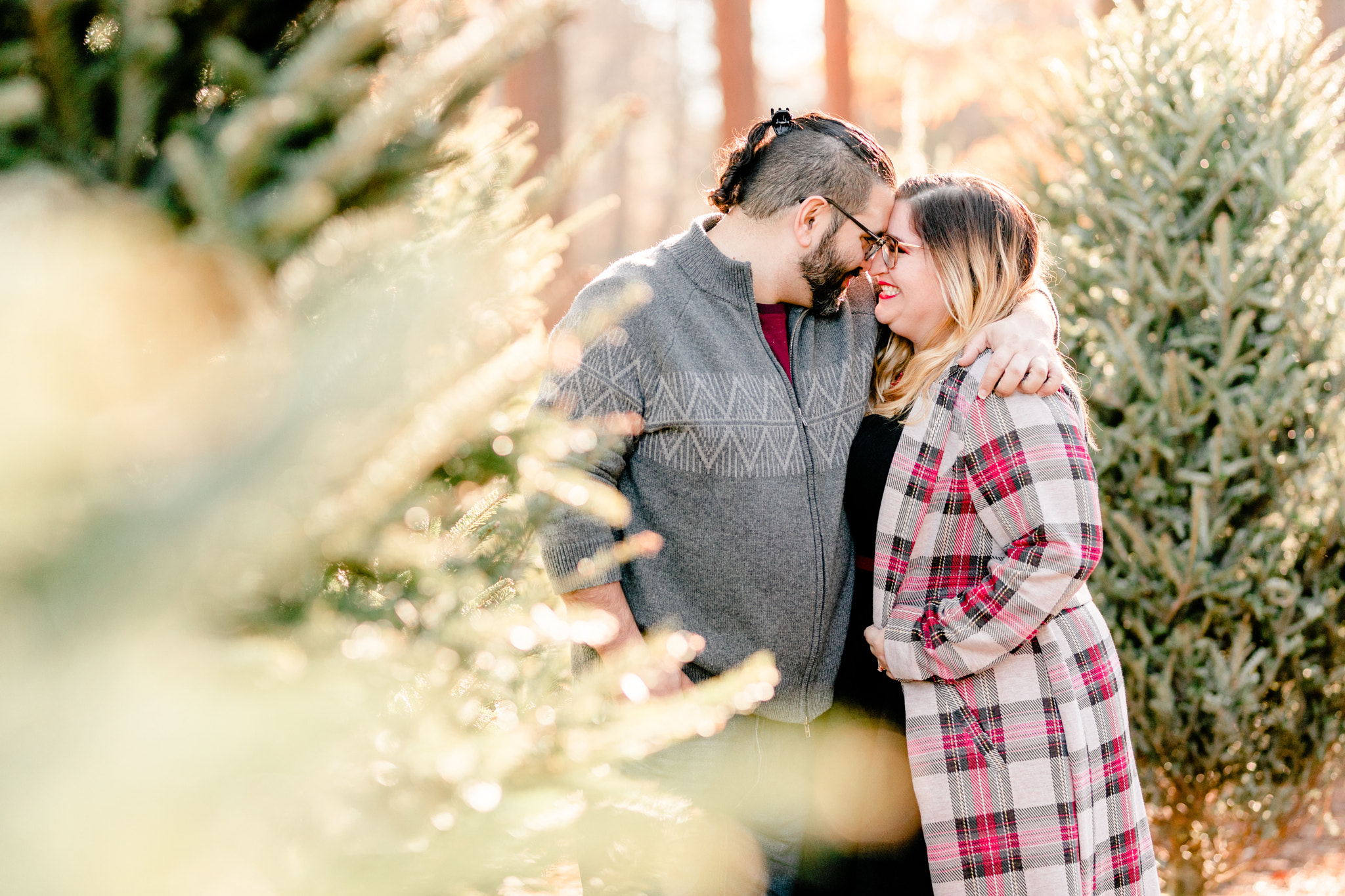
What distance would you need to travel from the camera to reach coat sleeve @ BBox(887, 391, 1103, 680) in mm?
2248

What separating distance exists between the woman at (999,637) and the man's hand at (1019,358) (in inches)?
1.4

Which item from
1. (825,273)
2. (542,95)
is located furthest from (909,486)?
(542,95)

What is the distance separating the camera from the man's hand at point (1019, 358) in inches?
92.4

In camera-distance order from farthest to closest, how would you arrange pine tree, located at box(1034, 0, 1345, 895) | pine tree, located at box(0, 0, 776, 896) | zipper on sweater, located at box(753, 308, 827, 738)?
pine tree, located at box(1034, 0, 1345, 895) < zipper on sweater, located at box(753, 308, 827, 738) < pine tree, located at box(0, 0, 776, 896)

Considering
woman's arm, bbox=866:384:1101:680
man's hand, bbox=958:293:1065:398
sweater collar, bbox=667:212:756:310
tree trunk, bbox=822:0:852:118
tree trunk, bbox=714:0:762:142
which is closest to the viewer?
woman's arm, bbox=866:384:1101:680

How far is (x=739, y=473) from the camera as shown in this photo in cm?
240

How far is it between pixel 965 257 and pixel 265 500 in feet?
7.60

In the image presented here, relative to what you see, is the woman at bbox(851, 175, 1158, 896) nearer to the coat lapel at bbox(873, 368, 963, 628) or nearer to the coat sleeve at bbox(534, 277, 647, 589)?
the coat lapel at bbox(873, 368, 963, 628)

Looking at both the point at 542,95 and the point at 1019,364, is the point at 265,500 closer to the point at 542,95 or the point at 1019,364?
the point at 1019,364

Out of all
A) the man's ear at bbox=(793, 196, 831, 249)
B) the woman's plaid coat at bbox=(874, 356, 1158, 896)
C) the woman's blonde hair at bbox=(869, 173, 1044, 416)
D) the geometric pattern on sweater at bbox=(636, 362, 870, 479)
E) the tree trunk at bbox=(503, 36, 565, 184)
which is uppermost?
the tree trunk at bbox=(503, 36, 565, 184)

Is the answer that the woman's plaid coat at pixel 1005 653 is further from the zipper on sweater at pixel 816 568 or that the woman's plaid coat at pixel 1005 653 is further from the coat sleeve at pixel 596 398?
the coat sleeve at pixel 596 398

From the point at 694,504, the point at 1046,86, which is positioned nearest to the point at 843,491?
the point at 694,504

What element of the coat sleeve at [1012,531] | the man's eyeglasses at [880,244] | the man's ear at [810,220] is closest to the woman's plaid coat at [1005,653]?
the coat sleeve at [1012,531]

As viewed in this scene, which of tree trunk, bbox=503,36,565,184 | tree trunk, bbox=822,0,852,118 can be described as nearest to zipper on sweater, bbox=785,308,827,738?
tree trunk, bbox=503,36,565,184
